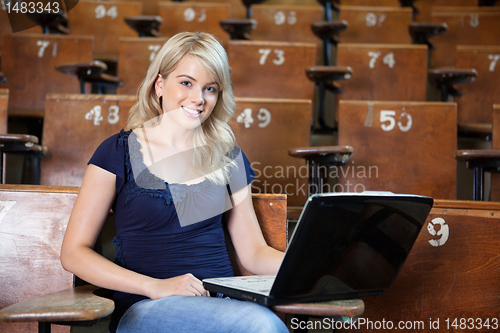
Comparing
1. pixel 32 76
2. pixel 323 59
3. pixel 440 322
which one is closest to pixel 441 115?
pixel 440 322

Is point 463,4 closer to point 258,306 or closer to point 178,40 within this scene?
point 178,40

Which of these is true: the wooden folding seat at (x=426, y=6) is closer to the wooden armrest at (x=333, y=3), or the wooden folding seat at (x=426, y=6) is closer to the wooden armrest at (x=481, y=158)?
the wooden armrest at (x=333, y=3)

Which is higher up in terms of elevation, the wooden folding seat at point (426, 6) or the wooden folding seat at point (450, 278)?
the wooden folding seat at point (426, 6)

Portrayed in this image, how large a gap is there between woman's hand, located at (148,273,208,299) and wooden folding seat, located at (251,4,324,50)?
1.08m

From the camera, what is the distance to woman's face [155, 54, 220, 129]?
49cm

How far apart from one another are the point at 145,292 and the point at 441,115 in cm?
66

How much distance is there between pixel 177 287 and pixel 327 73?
0.67 meters

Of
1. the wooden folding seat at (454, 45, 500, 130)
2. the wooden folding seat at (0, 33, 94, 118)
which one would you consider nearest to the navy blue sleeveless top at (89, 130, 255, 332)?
the wooden folding seat at (0, 33, 94, 118)

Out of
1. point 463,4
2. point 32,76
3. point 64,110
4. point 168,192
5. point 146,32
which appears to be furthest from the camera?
point 463,4

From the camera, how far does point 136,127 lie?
0.52 m

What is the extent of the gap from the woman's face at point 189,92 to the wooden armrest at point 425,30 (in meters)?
0.87

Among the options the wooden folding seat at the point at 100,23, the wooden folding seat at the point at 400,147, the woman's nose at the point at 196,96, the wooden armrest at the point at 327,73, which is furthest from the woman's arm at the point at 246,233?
the wooden folding seat at the point at 100,23

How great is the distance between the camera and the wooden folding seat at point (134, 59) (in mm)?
1098

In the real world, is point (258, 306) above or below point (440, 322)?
above
